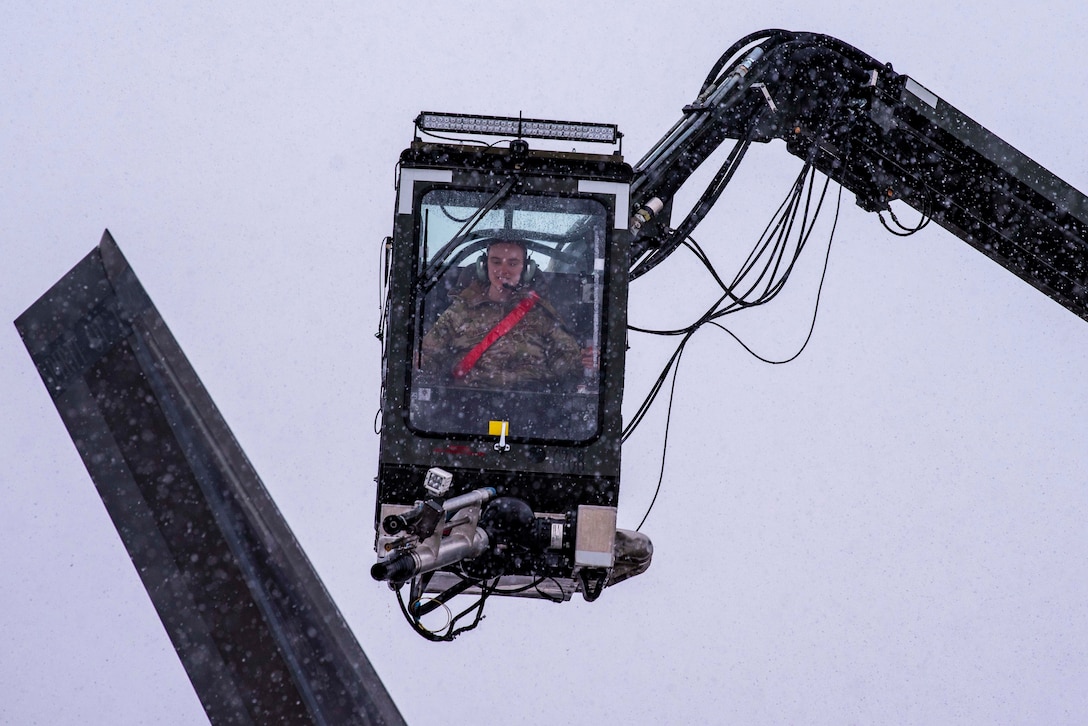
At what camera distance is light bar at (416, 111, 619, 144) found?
4406mm

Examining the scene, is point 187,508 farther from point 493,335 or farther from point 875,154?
point 875,154

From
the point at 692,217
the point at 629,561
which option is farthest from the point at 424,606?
the point at 692,217

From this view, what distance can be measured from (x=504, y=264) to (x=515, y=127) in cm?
64

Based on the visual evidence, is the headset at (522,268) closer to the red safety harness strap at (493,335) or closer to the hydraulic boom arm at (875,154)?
the red safety harness strap at (493,335)

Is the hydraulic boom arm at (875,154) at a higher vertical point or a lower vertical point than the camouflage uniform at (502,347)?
higher

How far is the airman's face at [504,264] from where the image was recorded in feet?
14.7

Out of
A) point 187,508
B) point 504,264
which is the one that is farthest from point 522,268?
point 187,508

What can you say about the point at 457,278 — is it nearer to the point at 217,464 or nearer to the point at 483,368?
the point at 483,368

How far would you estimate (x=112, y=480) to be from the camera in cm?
694

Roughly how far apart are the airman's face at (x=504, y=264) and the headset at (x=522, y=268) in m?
0.01

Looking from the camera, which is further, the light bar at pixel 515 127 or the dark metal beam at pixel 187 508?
the dark metal beam at pixel 187 508

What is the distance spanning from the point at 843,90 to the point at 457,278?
8.26 ft

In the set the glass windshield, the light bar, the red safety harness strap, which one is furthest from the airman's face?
the light bar

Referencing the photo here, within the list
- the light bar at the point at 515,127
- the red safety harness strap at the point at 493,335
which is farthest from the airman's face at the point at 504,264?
the light bar at the point at 515,127
